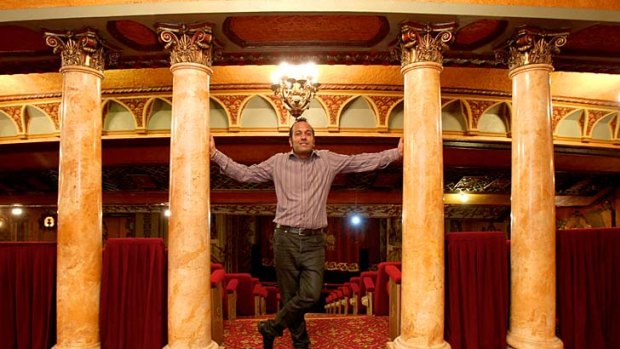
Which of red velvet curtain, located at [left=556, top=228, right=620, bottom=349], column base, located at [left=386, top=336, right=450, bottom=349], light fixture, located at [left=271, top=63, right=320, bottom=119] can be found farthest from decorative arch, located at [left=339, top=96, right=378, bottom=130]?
column base, located at [left=386, top=336, right=450, bottom=349]

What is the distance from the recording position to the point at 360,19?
3.88 metres

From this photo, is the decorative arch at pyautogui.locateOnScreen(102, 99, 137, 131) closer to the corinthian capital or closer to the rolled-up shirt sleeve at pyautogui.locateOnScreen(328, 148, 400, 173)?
the rolled-up shirt sleeve at pyautogui.locateOnScreen(328, 148, 400, 173)

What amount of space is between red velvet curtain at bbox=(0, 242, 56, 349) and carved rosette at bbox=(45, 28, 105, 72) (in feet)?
5.18

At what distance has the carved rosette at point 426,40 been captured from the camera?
3797 millimetres

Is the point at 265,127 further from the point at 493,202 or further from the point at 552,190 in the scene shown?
the point at 493,202

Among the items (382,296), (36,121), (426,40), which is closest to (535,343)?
(382,296)

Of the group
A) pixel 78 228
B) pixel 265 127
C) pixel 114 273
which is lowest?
pixel 114 273

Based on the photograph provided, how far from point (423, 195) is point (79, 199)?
2.83 m

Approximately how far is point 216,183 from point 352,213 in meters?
2.82

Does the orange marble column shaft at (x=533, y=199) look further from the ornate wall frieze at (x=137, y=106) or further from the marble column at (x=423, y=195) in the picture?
the ornate wall frieze at (x=137, y=106)

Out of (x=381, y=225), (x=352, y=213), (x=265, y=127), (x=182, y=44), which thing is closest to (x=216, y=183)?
(x=265, y=127)

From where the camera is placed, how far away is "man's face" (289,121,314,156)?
10.8 ft

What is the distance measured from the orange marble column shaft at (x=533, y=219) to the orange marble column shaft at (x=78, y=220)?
11.6 feet

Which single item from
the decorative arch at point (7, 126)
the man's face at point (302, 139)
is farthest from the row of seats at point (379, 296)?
the decorative arch at point (7, 126)
